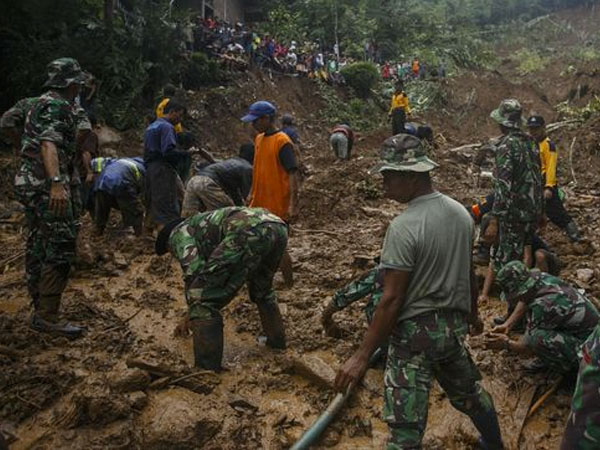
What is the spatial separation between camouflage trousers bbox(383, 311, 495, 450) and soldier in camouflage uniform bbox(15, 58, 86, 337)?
2553 mm

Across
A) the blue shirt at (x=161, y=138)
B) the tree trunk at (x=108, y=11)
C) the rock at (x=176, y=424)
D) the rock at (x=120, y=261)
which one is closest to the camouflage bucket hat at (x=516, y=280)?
the rock at (x=176, y=424)

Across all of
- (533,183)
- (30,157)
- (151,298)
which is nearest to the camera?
(30,157)

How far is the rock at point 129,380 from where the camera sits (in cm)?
308

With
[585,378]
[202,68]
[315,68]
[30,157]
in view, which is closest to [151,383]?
[30,157]

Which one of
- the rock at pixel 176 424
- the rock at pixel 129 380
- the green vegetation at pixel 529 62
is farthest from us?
the green vegetation at pixel 529 62

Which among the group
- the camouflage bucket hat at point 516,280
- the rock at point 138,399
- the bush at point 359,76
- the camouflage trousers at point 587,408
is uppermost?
the bush at point 359,76

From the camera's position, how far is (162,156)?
5.95 meters

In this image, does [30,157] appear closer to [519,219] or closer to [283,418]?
[283,418]

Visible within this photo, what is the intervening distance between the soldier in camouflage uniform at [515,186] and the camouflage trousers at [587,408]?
262cm

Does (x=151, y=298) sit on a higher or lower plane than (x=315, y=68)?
lower

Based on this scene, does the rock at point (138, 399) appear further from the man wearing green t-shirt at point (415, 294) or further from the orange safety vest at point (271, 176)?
the orange safety vest at point (271, 176)

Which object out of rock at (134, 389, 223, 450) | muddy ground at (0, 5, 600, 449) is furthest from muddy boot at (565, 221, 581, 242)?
rock at (134, 389, 223, 450)

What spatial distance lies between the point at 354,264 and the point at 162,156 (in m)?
2.45

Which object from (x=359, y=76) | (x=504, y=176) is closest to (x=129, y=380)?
(x=504, y=176)
